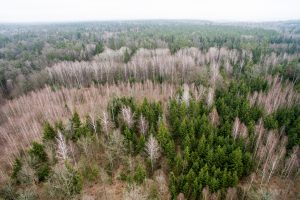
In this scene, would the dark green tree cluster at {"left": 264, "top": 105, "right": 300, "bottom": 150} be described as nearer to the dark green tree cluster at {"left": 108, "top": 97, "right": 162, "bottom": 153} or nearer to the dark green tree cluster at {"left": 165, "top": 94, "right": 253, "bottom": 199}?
the dark green tree cluster at {"left": 165, "top": 94, "right": 253, "bottom": 199}

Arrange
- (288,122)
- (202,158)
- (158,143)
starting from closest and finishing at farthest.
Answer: (202,158), (158,143), (288,122)

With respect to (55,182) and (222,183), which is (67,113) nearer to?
(55,182)

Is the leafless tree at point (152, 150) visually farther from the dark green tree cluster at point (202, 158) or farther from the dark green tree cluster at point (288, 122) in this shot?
the dark green tree cluster at point (288, 122)

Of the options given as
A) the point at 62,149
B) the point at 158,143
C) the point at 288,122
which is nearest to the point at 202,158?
the point at 158,143

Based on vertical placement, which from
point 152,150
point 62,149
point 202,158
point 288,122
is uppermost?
point 62,149

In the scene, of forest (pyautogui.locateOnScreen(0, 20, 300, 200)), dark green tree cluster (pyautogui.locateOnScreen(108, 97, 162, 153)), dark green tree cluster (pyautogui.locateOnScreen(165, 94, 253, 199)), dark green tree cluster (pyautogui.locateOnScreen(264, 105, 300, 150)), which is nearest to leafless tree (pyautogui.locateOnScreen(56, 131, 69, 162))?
forest (pyautogui.locateOnScreen(0, 20, 300, 200))

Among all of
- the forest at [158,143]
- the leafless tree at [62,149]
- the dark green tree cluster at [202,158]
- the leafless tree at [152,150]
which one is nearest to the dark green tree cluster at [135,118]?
the forest at [158,143]

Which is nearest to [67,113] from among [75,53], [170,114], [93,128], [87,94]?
[87,94]

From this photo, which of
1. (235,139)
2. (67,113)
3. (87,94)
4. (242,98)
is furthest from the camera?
(87,94)

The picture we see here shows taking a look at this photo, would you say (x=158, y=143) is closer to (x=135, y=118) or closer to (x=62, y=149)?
(x=135, y=118)

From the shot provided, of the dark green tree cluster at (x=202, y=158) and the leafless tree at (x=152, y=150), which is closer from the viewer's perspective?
the dark green tree cluster at (x=202, y=158)

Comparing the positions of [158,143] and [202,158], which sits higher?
[158,143]
